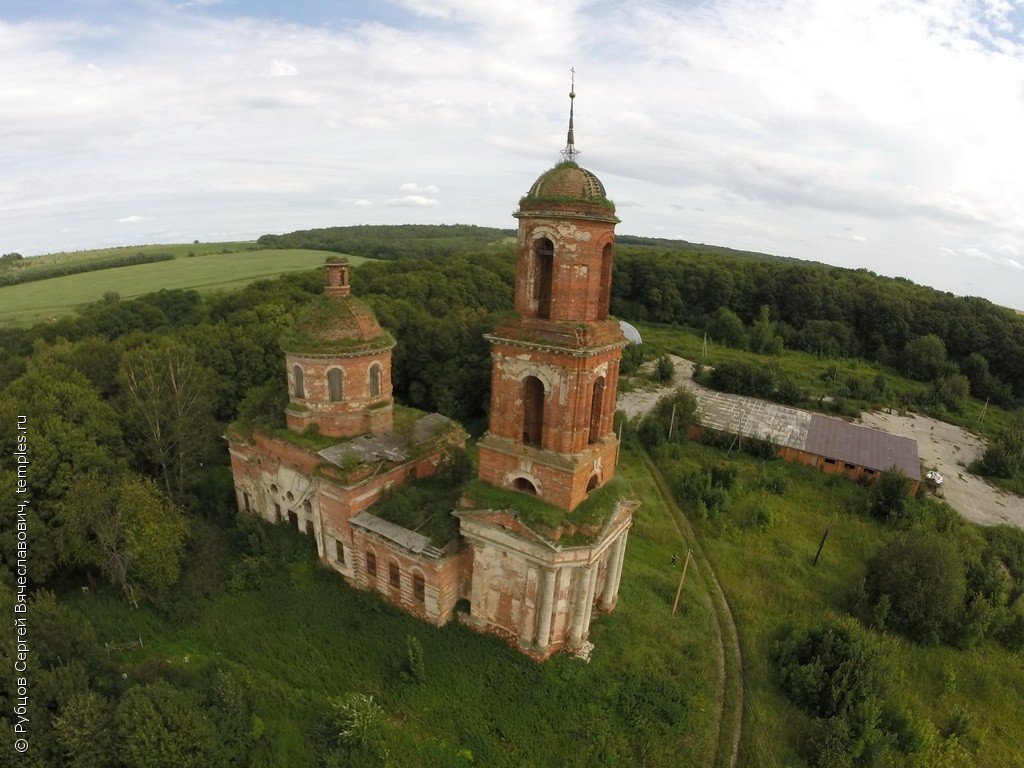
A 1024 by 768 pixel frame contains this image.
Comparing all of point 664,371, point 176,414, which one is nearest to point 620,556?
point 176,414

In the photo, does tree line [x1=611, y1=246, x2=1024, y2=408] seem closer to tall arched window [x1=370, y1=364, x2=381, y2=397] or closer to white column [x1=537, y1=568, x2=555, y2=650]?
tall arched window [x1=370, y1=364, x2=381, y2=397]

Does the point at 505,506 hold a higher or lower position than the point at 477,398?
higher

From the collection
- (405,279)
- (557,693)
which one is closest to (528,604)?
(557,693)

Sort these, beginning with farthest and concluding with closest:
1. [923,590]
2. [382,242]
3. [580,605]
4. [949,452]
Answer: [382,242], [949,452], [923,590], [580,605]

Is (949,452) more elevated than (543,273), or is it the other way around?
(543,273)

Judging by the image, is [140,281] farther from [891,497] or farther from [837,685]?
[891,497]

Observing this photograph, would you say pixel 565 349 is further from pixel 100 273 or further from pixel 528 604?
pixel 100 273
